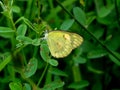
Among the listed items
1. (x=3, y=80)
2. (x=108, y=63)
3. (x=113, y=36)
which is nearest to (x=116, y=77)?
(x=108, y=63)

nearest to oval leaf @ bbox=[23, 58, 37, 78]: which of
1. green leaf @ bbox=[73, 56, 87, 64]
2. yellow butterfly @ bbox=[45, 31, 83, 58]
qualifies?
yellow butterfly @ bbox=[45, 31, 83, 58]

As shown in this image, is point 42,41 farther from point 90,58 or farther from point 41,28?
point 90,58

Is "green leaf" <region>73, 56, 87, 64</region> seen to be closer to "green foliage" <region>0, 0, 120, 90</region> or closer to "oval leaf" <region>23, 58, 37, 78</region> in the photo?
"green foliage" <region>0, 0, 120, 90</region>

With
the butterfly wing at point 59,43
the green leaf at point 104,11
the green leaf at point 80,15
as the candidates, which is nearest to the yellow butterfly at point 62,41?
the butterfly wing at point 59,43

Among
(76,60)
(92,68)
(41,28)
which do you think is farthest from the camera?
(92,68)

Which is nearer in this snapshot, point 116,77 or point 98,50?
point 98,50

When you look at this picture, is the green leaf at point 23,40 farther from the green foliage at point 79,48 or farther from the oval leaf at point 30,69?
the green foliage at point 79,48

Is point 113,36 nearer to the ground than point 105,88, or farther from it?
farther from it
